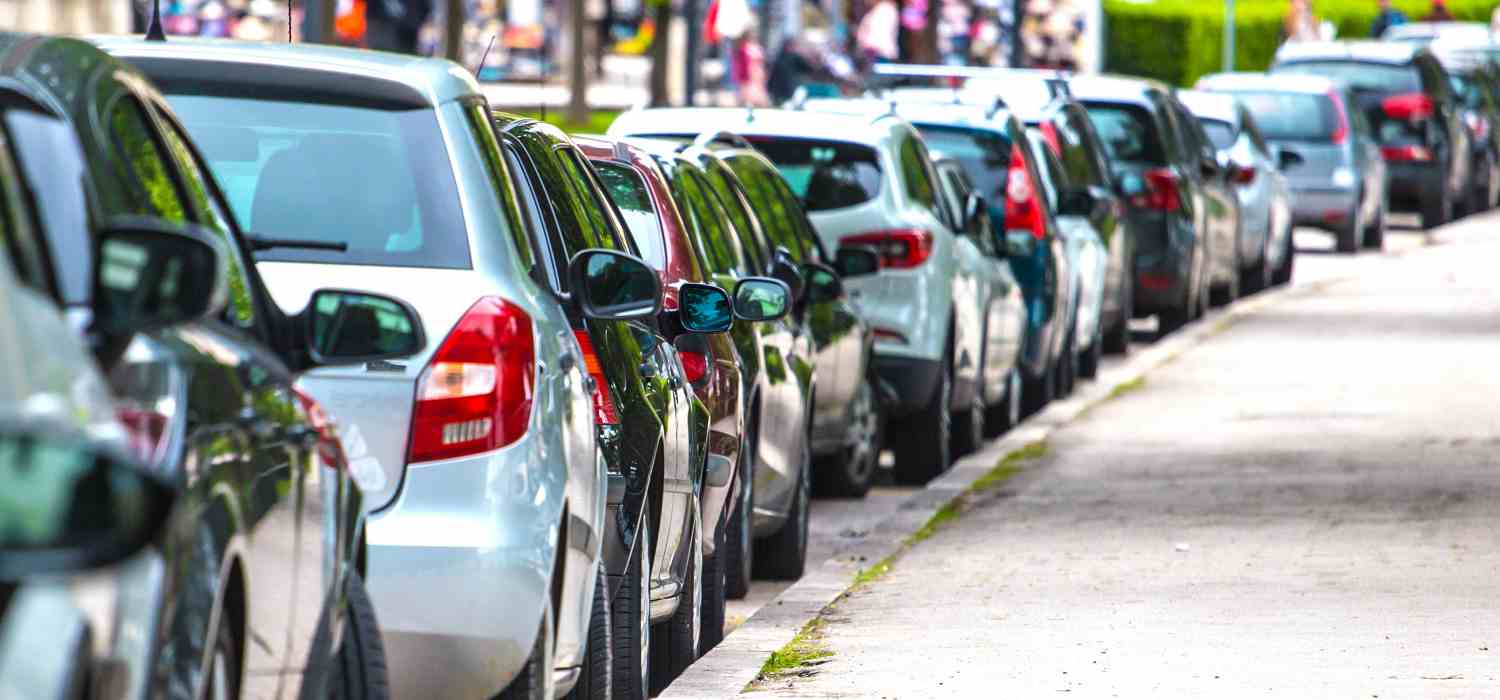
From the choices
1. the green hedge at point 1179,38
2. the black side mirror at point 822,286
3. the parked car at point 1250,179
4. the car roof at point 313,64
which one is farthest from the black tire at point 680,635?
the green hedge at point 1179,38

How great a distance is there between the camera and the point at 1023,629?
29.9 ft

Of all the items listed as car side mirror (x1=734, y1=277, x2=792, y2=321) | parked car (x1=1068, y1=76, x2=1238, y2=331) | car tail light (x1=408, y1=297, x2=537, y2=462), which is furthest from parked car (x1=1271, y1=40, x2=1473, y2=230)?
car tail light (x1=408, y1=297, x2=537, y2=462)

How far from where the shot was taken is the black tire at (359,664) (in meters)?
5.19

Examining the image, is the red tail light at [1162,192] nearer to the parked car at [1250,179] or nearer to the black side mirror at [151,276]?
the parked car at [1250,179]

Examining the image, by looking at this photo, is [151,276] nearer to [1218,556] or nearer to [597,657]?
[597,657]

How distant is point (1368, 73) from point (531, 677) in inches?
1151

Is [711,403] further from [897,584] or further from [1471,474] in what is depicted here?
[1471,474]

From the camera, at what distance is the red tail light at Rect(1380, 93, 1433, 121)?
33.4 m

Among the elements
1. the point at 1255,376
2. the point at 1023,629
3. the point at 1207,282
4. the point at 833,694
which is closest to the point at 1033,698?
the point at 833,694

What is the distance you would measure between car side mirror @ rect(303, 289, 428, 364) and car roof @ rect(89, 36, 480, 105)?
1138 millimetres

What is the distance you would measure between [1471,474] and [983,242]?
8.94 ft

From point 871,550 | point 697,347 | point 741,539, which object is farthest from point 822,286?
point 697,347

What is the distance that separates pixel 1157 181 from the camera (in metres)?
21.2

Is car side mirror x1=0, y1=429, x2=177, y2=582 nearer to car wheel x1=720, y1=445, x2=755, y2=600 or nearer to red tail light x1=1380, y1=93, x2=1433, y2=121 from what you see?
car wheel x1=720, y1=445, x2=755, y2=600
